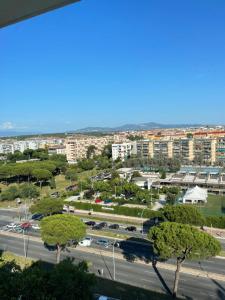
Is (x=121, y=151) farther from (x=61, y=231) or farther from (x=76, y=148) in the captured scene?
(x=61, y=231)

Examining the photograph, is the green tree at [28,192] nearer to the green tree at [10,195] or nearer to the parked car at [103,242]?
the green tree at [10,195]

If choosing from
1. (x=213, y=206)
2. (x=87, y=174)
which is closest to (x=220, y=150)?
(x=87, y=174)

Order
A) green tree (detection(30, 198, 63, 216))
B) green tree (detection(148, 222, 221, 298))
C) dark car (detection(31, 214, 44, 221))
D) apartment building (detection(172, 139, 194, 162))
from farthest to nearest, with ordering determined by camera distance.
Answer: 1. apartment building (detection(172, 139, 194, 162))
2. dark car (detection(31, 214, 44, 221))
3. green tree (detection(30, 198, 63, 216))
4. green tree (detection(148, 222, 221, 298))

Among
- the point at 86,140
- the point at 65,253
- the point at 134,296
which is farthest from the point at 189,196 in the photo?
the point at 86,140

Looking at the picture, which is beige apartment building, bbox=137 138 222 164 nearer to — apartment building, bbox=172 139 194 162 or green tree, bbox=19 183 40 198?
apartment building, bbox=172 139 194 162

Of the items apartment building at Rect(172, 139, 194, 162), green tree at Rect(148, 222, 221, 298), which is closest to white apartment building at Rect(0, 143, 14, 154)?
apartment building at Rect(172, 139, 194, 162)

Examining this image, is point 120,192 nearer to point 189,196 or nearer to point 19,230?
point 189,196

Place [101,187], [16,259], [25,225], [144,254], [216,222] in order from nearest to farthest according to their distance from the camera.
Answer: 1. [16,259]
2. [144,254]
3. [216,222]
4. [25,225]
5. [101,187]
